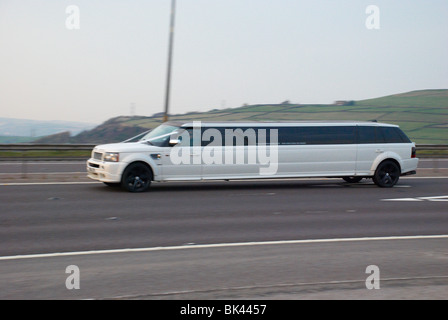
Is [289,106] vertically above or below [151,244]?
above

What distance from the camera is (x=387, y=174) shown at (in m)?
17.2

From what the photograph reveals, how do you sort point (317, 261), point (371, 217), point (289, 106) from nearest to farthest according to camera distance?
point (317, 261) → point (371, 217) → point (289, 106)

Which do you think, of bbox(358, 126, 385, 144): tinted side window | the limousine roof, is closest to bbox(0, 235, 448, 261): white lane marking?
the limousine roof

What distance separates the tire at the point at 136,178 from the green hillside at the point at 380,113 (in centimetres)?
1763

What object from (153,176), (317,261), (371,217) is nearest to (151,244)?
(317,261)

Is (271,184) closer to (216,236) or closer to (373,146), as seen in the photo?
(373,146)

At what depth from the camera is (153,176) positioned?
15.1 m

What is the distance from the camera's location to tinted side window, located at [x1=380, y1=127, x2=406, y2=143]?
57.6 ft

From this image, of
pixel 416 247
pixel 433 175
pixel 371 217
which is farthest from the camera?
pixel 433 175

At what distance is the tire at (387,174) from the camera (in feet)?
56.2

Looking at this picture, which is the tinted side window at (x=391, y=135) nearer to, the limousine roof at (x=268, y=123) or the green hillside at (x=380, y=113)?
the limousine roof at (x=268, y=123)

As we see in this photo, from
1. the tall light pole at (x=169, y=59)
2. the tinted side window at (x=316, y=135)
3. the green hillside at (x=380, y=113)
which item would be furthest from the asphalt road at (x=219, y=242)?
the green hillside at (x=380, y=113)

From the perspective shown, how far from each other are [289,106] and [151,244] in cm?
3941

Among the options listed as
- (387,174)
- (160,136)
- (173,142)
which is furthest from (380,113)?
(173,142)
